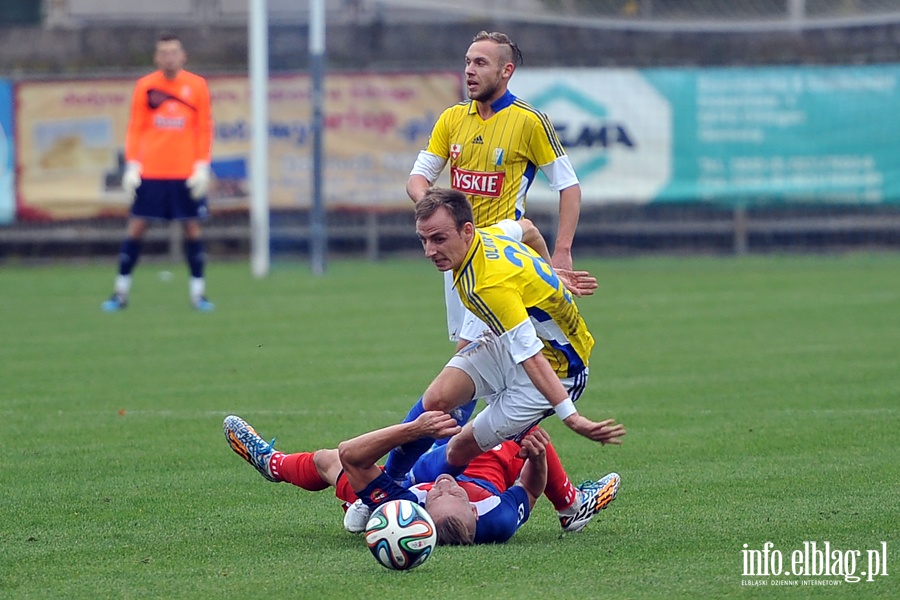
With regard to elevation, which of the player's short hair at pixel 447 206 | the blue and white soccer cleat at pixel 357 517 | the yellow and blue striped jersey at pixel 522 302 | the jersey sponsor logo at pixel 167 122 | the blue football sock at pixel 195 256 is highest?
the player's short hair at pixel 447 206

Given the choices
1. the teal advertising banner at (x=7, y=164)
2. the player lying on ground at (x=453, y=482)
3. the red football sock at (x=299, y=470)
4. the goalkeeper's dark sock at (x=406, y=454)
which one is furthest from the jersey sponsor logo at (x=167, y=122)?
the goalkeeper's dark sock at (x=406, y=454)

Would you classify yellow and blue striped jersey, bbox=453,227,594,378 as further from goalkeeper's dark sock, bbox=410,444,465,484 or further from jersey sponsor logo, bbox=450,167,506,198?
jersey sponsor logo, bbox=450,167,506,198

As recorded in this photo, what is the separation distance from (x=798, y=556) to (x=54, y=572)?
2.63 meters

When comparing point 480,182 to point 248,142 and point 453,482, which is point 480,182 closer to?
point 453,482

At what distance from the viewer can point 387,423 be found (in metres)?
7.79

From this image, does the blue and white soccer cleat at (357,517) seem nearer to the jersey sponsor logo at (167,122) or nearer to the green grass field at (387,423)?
the green grass field at (387,423)

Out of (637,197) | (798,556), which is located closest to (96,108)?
(637,197)

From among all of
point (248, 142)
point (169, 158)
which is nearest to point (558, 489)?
point (169, 158)

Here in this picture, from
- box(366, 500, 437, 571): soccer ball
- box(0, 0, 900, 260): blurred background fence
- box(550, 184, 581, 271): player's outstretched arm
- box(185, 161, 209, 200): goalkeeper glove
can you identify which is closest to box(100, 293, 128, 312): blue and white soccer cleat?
box(185, 161, 209, 200): goalkeeper glove

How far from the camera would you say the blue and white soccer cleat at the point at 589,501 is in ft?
18.1

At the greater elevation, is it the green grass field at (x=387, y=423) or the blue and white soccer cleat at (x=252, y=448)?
the blue and white soccer cleat at (x=252, y=448)

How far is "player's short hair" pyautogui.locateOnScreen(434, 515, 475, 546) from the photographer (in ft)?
17.2

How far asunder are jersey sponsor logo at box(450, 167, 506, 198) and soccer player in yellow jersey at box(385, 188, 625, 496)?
133 cm

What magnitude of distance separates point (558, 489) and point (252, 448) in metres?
1.37
